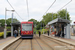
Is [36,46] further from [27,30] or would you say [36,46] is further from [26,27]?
[26,27]

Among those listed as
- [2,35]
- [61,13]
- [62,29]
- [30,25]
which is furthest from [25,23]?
[61,13]

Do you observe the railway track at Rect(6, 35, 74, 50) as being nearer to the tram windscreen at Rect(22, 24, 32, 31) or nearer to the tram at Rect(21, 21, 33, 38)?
the tram at Rect(21, 21, 33, 38)

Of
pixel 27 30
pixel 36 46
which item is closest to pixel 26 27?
pixel 27 30

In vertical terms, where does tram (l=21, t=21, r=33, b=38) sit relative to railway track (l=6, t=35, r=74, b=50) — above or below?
above

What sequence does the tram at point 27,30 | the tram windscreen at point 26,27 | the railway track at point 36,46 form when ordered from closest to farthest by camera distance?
the railway track at point 36,46 → the tram at point 27,30 → the tram windscreen at point 26,27

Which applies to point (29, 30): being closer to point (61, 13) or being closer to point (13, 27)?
point (13, 27)

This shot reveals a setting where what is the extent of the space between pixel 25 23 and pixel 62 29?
302 inches

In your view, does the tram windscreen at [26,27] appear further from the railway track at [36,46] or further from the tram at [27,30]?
the railway track at [36,46]

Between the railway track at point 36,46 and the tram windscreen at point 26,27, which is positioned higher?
the tram windscreen at point 26,27

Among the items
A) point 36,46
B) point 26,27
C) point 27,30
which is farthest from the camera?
point 26,27

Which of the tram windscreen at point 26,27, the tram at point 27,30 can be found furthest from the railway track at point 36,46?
the tram windscreen at point 26,27

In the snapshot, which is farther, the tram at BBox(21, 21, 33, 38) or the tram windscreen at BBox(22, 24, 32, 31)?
the tram windscreen at BBox(22, 24, 32, 31)

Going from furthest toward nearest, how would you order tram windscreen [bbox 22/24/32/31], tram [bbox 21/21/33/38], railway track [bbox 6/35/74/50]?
tram windscreen [bbox 22/24/32/31]
tram [bbox 21/21/33/38]
railway track [bbox 6/35/74/50]

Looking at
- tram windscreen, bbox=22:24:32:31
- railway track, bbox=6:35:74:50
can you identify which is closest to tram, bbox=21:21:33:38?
tram windscreen, bbox=22:24:32:31
